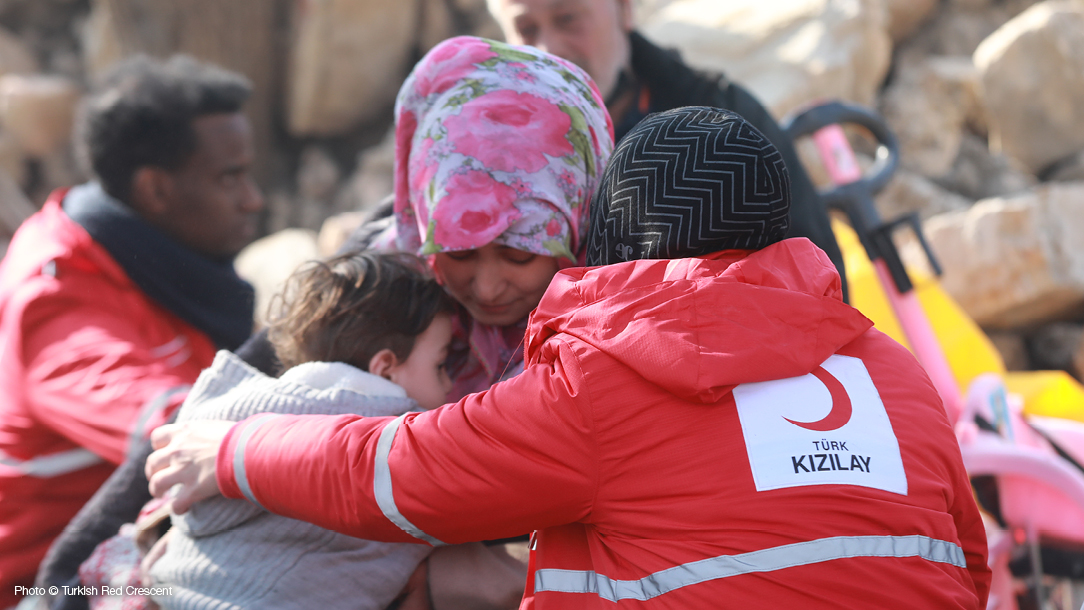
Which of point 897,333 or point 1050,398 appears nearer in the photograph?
point 1050,398

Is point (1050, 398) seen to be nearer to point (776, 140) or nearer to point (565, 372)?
point (776, 140)

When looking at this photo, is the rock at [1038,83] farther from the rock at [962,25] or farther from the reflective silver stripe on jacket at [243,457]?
the reflective silver stripe on jacket at [243,457]

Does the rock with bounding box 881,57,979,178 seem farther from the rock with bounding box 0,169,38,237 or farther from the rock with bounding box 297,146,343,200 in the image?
the rock with bounding box 0,169,38,237

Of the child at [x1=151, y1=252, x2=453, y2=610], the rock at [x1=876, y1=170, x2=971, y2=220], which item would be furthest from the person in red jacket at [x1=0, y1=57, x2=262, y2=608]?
the rock at [x1=876, y1=170, x2=971, y2=220]

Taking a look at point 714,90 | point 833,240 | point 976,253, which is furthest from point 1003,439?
point 976,253

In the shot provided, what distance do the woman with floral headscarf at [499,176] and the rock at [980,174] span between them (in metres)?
4.14

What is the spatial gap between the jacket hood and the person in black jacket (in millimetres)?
967

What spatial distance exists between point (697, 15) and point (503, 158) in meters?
4.02

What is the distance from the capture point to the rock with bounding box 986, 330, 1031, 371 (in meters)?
4.02

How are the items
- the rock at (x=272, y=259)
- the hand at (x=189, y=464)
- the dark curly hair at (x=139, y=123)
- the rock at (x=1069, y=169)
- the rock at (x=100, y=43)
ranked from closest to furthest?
the hand at (x=189, y=464) → the dark curly hair at (x=139, y=123) → the rock at (x=1069, y=169) → the rock at (x=272, y=259) → the rock at (x=100, y=43)

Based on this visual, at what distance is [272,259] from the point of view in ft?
16.5

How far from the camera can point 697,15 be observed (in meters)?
4.95

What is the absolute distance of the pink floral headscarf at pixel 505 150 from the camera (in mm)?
1333

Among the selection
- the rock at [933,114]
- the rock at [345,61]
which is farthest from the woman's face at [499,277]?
the rock at [345,61]
